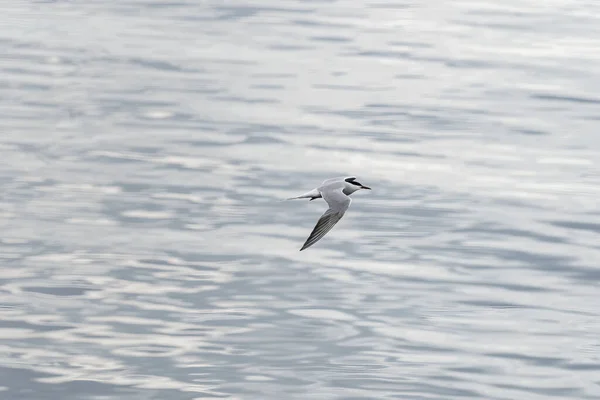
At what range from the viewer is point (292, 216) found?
29547mm

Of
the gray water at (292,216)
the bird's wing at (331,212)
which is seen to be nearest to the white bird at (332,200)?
the bird's wing at (331,212)

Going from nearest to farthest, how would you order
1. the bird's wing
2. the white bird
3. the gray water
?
1. the bird's wing
2. the white bird
3. the gray water

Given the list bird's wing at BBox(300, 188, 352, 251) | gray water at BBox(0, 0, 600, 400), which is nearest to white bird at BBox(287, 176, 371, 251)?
bird's wing at BBox(300, 188, 352, 251)

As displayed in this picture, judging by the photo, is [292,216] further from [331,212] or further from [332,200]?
[331,212]

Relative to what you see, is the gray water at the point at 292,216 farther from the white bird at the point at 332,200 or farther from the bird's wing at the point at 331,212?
the bird's wing at the point at 331,212

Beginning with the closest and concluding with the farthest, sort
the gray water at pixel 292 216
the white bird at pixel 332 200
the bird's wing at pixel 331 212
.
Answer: the bird's wing at pixel 331 212, the white bird at pixel 332 200, the gray water at pixel 292 216

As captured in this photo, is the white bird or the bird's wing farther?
the white bird

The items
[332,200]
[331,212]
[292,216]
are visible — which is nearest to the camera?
[331,212]

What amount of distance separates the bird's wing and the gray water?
13.9 ft

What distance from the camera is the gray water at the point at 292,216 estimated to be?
23047mm

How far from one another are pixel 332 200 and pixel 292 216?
11018 mm

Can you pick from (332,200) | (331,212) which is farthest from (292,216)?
(331,212)

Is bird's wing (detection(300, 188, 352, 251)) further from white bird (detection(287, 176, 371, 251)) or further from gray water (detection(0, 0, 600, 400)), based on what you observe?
gray water (detection(0, 0, 600, 400))

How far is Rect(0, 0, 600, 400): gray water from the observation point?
23047mm
